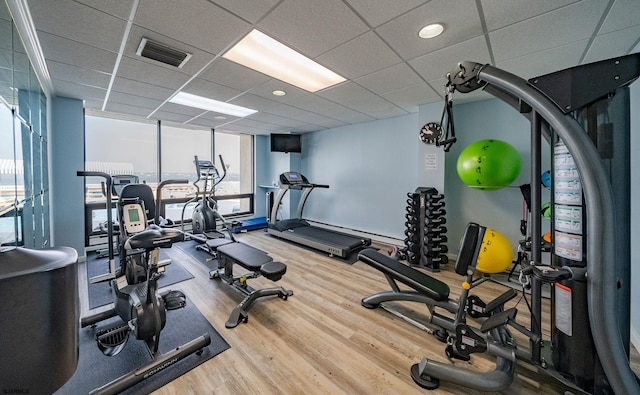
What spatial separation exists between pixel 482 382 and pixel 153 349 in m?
2.26

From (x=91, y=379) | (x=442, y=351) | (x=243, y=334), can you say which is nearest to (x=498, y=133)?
(x=442, y=351)

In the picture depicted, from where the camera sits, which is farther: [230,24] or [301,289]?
[301,289]

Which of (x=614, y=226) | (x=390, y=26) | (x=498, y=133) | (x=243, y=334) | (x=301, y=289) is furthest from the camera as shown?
(x=498, y=133)

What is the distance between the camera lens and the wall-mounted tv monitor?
5984mm

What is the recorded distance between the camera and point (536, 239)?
148 centimetres

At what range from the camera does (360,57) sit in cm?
238

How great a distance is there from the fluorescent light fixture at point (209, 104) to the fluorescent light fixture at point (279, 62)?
4.82 feet

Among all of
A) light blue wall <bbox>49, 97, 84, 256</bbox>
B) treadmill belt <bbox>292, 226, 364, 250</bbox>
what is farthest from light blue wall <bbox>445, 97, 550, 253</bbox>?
light blue wall <bbox>49, 97, 84, 256</bbox>

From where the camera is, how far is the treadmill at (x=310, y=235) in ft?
13.8

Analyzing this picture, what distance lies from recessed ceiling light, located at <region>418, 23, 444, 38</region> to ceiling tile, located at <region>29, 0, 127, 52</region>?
92.6 inches

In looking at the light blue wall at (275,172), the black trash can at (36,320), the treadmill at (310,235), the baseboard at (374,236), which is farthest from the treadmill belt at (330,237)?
the black trash can at (36,320)

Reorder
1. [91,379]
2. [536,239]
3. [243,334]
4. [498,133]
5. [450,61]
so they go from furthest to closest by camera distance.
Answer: [498,133], [450,61], [243,334], [91,379], [536,239]

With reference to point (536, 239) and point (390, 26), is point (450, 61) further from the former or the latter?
point (536, 239)

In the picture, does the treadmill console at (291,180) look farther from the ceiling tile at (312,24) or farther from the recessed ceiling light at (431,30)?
the recessed ceiling light at (431,30)
